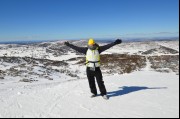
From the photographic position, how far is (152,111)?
24.4 ft

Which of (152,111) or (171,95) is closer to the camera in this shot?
(152,111)

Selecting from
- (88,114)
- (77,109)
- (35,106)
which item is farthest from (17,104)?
(88,114)

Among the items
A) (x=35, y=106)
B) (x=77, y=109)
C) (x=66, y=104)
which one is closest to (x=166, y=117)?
(x=77, y=109)

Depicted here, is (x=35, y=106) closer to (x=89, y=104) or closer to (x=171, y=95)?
(x=89, y=104)

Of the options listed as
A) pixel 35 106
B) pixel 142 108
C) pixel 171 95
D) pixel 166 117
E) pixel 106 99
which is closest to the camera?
pixel 166 117

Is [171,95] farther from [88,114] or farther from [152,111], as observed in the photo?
[88,114]

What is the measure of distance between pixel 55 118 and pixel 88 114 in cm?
99

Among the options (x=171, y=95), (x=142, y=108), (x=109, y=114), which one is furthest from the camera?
(x=171, y=95)

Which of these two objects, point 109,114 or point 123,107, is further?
point 123,107

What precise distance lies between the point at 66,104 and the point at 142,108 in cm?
264

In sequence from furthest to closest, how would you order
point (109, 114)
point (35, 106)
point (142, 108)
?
point (35, 106)
point (142, 108)
point (109, 114)

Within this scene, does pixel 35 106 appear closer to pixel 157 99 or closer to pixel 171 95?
pixel 157 99

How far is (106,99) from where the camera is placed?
9180 millimetres

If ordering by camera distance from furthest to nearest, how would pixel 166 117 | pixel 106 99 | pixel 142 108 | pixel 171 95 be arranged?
pixel 171 95
pixel 106 99
pixel 142 108
pixel 166 117
